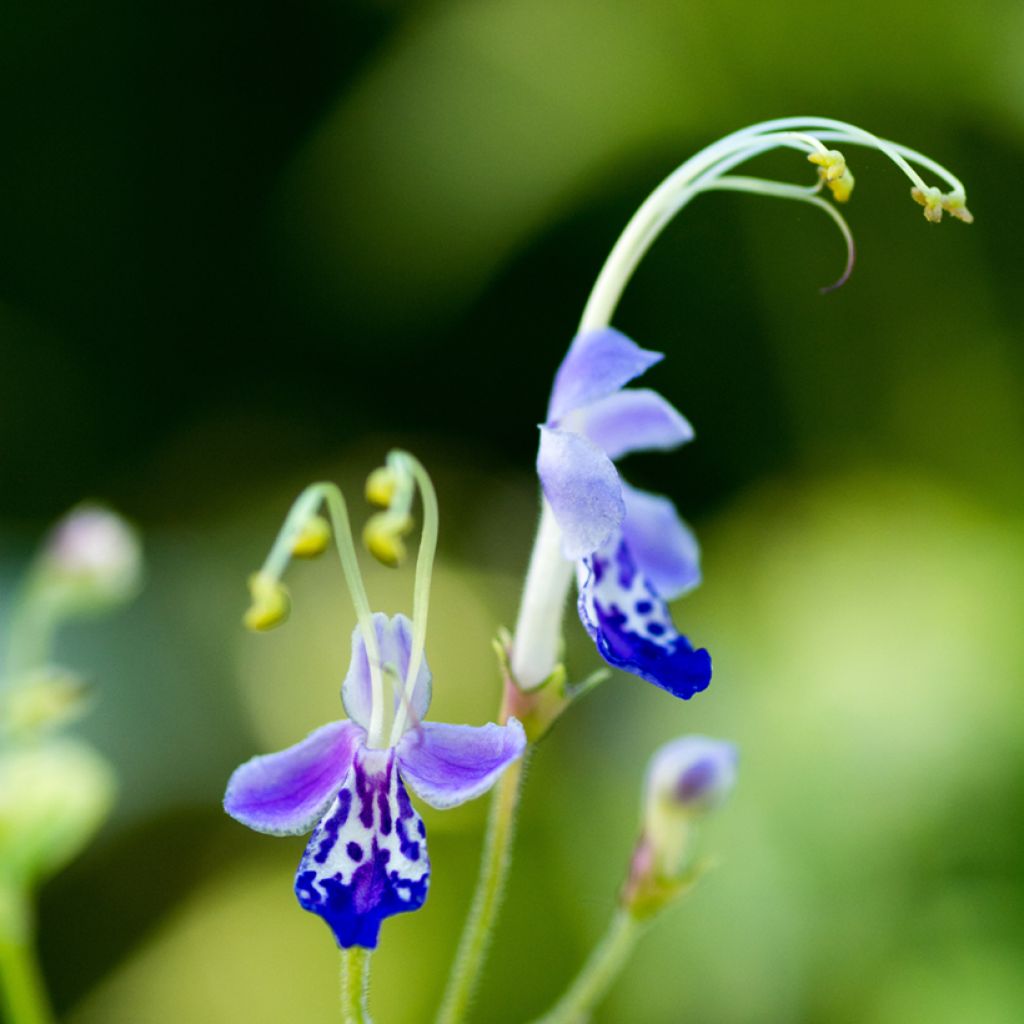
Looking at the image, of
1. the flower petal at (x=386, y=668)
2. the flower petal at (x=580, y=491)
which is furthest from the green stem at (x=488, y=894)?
the flower petal at (x=580, y=491)

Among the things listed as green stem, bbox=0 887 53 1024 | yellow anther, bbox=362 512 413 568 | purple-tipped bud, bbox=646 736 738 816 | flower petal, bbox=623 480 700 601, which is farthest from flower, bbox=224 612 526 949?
green stem, bbox=0 887 53 1024

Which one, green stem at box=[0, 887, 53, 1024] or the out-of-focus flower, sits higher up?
the out-of-focus flower

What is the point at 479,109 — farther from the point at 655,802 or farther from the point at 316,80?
the point at 655,802

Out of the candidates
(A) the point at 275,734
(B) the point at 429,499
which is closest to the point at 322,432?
(A) the point at 275,734

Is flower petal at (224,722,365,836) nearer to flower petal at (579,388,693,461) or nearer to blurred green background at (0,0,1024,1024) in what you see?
flower petal at (579,388,693,461)

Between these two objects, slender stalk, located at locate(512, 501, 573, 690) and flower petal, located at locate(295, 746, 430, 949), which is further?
slender stalk, located at locate(512, 501, 573, 690)

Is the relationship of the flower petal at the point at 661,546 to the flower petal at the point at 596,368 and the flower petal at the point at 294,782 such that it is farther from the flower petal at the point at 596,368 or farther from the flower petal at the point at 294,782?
the flower petal at the point at 294,782

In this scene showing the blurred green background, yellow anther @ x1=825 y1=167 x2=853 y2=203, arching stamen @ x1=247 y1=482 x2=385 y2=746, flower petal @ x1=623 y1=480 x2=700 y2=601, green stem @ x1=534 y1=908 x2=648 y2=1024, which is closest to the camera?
arching stamen @ x1=247 y1=482 x2=385 y2=746
